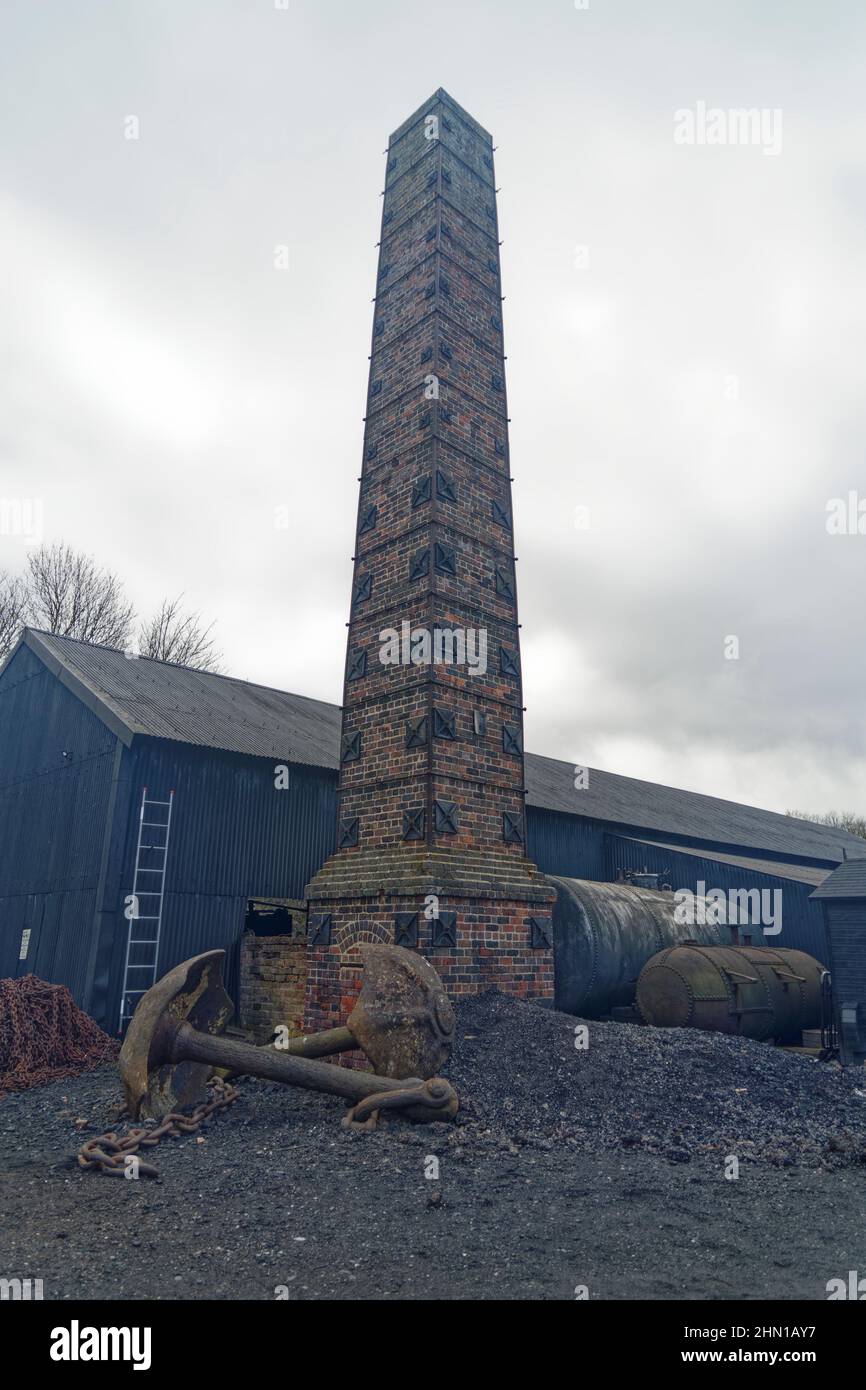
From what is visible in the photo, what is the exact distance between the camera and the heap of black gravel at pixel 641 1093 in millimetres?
6672

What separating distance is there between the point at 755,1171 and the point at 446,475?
8522 millimetres

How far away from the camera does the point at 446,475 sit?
436 inches

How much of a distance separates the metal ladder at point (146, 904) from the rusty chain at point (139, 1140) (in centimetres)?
539

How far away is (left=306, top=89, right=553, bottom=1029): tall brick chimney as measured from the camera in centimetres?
941

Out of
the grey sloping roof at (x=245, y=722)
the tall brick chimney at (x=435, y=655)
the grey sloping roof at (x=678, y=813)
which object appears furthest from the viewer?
the grey sloping roof at (x=678, y=813)

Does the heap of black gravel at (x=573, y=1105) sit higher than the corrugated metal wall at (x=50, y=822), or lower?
lower

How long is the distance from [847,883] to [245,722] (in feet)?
39.7

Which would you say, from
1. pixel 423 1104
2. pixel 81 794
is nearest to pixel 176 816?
pixel 81 794

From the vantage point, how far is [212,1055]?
6680 millimetres

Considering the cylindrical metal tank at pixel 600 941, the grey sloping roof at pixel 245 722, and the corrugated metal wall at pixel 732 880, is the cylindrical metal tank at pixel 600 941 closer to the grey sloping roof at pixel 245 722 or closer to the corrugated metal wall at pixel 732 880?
the grey sloping roof at pixel 245 722

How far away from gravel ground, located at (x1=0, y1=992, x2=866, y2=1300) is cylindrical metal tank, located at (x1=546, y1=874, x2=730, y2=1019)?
243cm

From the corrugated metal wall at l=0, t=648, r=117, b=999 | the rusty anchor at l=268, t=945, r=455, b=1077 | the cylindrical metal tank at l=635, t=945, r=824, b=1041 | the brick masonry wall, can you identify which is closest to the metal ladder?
the corrugated metal wall at l=0, t=648, r=117, b=999

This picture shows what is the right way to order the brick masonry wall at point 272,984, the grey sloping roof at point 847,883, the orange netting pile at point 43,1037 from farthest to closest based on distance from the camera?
the grey sloping roof at point 847,883 < the brick masonry wall at point 272,984 < the orange netting pile at point 43,1037

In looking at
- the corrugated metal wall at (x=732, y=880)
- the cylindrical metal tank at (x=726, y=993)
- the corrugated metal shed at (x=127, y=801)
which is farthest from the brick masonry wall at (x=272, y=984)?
the corrugated metal wall at (x=732, y=880)
